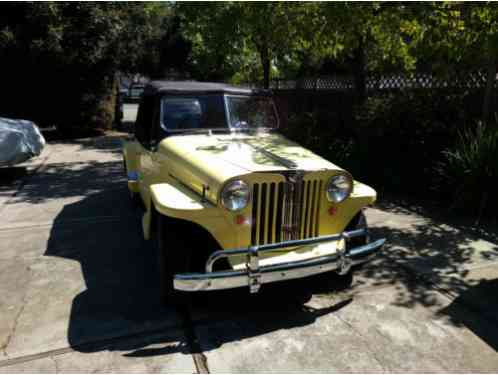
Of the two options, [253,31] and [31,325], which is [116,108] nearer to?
[253,31]

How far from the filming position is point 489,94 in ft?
19.2

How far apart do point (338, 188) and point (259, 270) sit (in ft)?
3.30

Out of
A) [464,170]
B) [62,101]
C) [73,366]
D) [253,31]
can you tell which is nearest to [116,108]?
[62,101]

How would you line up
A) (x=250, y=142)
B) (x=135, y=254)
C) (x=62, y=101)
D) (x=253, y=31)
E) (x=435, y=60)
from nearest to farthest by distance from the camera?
(x=250, y=142) → (x=135, y=254) → (x=435, y=60) → (x=253, y=31) → (x=62, y=101)

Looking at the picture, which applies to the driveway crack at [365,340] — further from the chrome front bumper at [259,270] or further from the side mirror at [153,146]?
the side mirror at [153,146]

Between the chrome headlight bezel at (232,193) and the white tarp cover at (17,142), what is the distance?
233 inches

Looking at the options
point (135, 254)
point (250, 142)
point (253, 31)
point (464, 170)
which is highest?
point (253, 31)

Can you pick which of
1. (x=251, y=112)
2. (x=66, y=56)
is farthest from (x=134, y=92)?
(x=251, y=112)

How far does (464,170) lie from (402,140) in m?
1.35

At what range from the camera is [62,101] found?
41.9ft

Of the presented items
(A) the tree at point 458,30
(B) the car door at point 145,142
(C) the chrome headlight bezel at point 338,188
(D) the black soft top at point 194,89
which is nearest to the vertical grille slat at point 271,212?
(C) the chrome headlight bezel at point 338,188

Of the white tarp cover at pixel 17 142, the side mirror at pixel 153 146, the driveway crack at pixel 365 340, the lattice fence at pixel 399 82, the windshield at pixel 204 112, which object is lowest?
the driveway crack at pixel 365 340

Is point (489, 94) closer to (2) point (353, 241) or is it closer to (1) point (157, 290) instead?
(2) point (353, 241)

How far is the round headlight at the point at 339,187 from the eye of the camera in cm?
326
